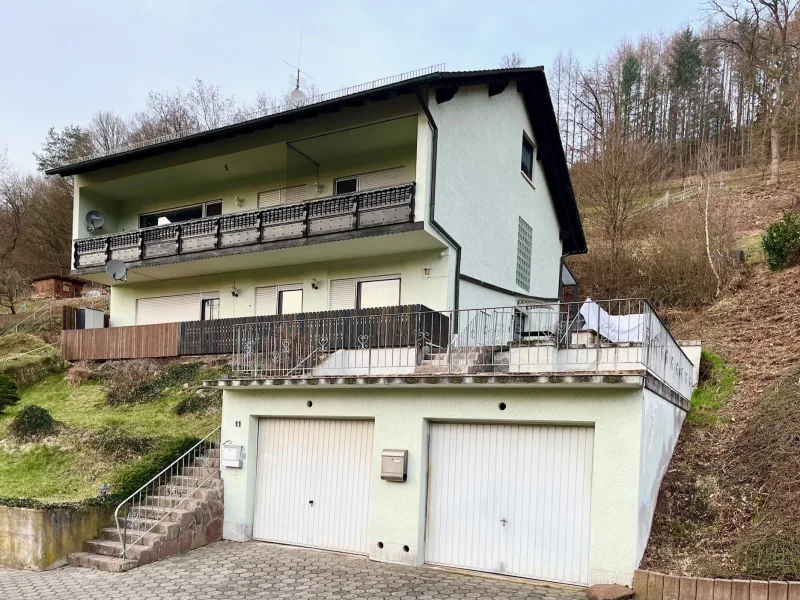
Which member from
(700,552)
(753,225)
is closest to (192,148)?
(700,552)

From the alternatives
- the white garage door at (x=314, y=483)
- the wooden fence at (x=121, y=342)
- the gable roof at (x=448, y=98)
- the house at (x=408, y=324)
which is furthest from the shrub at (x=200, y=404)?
the gable roof at (x=448, y=98)

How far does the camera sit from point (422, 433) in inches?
356

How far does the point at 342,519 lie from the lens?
9719 millimetres

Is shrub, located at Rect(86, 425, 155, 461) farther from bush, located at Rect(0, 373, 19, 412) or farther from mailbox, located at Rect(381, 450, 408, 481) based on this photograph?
mailbox, located at Rect(381, 450, 408, 481)

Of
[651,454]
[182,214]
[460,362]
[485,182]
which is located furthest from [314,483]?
[182,214]

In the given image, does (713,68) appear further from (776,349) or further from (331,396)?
(331,396)

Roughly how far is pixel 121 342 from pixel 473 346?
1299 centimetres

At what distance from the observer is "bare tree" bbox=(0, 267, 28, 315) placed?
30406 mm

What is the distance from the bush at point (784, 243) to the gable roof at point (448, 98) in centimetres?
651

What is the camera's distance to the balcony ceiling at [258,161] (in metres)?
15.4

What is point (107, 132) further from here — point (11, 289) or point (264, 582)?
point (264, 582)

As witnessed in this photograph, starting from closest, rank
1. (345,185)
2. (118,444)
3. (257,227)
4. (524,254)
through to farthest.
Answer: (118,444) → (257,227) → (345,185) → (524,254)

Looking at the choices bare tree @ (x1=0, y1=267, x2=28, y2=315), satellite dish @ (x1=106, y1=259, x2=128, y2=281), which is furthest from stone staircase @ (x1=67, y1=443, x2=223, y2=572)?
bare tree @ (x1=0, y1=267, x2=28, y2=315)

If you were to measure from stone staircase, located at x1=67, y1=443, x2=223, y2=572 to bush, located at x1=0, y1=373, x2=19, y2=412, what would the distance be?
790 centimetres
